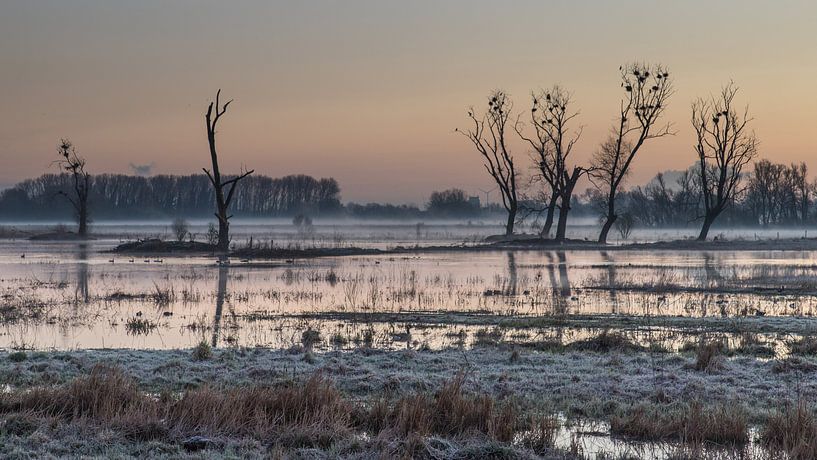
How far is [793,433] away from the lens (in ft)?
29.2

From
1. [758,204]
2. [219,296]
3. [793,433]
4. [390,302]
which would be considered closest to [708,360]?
[793,433]

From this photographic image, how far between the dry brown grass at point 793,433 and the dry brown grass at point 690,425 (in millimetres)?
285

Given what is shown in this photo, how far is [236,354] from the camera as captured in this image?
14.0 m

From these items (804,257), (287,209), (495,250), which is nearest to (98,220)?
(287,209)

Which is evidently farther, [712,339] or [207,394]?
[712,339]

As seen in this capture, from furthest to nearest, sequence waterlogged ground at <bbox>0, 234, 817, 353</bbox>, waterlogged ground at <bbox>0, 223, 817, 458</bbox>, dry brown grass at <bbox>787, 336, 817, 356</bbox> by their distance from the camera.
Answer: waterlogged ground at <bbox>0, 234, 817, 353</bbox>, dry brown grass at <bbox>787, 336, 817, 356</bbox>, waterlogged ground at <bbox>0, 223, 817, 458</bbox>

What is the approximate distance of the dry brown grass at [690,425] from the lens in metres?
9.34

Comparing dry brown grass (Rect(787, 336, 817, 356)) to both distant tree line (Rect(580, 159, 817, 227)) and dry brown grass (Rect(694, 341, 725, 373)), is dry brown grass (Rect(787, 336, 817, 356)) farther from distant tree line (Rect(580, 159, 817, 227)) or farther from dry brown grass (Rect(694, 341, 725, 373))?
distant tree line (Rect(580, 159, 817, 227))

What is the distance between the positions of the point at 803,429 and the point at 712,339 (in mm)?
7211

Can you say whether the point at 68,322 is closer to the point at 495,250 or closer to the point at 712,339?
the point at 712,339

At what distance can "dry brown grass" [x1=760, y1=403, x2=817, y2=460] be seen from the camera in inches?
331

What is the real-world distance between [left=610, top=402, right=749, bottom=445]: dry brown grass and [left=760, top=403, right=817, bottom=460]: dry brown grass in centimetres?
28

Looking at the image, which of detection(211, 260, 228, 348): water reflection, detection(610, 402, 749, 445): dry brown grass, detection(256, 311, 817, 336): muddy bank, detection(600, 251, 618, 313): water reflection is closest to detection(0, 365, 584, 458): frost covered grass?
detection(610, 402, 749, 445): dry brown grass

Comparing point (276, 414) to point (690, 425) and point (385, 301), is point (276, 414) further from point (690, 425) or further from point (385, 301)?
point (385, 301)
